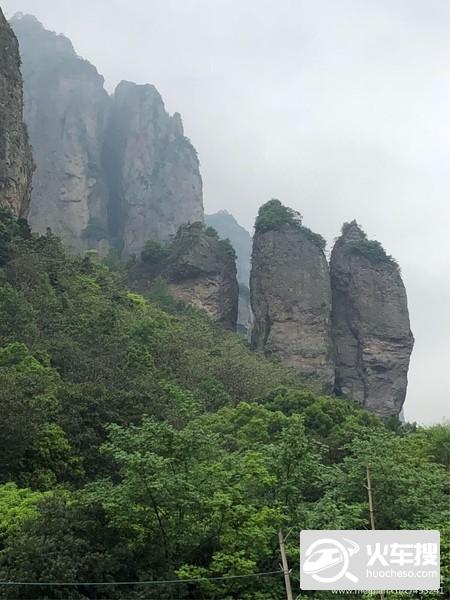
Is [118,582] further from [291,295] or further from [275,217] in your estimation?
[275,217]

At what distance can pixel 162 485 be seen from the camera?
37.7 feet

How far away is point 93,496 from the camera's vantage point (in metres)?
12.0

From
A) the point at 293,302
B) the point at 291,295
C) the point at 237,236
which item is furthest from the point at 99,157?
the point at 237,236

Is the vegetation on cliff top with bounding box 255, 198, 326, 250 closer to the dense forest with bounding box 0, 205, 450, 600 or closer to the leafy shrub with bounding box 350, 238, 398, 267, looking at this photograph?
the leafy shrub with bounding box 350, 238, 398, 267

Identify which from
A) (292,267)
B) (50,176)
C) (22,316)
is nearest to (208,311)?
(292,267)

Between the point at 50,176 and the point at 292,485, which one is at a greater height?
the point at 50,176

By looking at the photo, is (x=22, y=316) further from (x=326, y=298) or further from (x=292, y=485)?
(x=326, y=298)

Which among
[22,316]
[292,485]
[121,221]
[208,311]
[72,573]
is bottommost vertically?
[72,573]

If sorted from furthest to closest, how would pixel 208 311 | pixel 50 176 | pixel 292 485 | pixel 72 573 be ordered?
pixel 50 176 → pixel 208 311 → pixel 292 485 → pixel 72 573

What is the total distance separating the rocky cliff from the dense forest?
755 inches

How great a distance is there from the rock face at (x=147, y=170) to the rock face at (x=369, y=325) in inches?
1187

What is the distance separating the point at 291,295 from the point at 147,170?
40652 millimetres

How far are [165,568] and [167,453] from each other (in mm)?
2058

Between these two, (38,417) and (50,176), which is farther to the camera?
(50,176)
